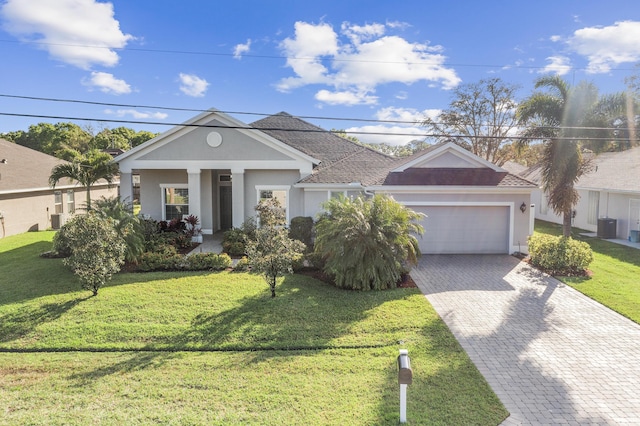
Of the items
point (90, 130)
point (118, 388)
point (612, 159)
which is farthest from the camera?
point (90, 130)

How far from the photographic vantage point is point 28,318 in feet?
26.8

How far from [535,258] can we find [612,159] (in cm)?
1569

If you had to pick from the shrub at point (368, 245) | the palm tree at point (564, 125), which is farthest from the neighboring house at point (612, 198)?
the shrub at point (368, 245)

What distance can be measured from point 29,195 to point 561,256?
25.9 metres

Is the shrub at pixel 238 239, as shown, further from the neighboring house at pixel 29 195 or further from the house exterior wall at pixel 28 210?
the house exterior wall at pixel 28 210

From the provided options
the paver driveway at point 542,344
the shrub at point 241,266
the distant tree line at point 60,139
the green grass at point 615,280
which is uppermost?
the distant tree line at point 60,139

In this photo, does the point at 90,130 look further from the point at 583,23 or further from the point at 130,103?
the point at 583,23

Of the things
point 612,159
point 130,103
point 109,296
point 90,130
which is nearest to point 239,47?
point 130,103

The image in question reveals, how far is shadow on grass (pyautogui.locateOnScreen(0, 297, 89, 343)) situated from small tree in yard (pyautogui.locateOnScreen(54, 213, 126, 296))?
66 centimetres

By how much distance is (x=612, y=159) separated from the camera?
75.2 ft

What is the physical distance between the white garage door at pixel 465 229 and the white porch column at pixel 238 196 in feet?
25.8

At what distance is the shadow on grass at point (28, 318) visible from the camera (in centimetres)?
754

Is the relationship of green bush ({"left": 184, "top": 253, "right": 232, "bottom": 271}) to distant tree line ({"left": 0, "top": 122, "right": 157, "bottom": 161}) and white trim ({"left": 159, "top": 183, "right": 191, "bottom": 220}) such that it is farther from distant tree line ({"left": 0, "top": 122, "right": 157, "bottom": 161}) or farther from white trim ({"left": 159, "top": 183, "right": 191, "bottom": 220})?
distant tree line ({"left": 0, "top": 122, "right": 157, "bottom": 161})

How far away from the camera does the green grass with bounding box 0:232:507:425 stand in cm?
505
